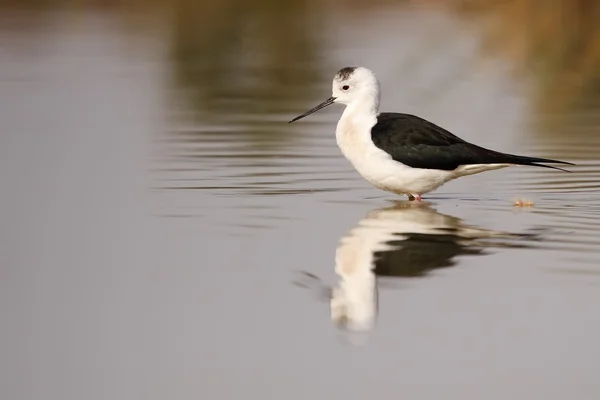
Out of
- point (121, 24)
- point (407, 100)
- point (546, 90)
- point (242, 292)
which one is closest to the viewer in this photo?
point (242, 292)

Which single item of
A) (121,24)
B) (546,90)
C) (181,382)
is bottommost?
(181,382)

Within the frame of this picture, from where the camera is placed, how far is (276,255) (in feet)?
24.5

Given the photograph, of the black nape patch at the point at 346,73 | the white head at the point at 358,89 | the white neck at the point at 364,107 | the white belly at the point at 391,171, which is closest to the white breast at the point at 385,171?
the white belly at the point at 391,171

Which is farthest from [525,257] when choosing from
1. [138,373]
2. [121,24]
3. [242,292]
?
[121,24]

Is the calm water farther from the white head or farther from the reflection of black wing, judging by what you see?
the white head

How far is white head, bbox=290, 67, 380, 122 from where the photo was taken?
9.84m

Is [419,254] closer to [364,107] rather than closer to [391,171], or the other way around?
[391,171]

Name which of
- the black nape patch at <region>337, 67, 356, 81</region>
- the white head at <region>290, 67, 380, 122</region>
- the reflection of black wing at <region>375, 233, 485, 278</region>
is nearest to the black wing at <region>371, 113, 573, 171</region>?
the white head at <region>290, 67, 380, 122</region>

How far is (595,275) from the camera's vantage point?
22.6 feet

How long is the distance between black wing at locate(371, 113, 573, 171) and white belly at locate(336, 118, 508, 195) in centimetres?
4

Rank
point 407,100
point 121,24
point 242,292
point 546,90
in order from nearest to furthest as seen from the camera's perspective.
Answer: point 242,292, point 546,90, point 407,100, point 121,24

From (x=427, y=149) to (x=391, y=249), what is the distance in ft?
5.99

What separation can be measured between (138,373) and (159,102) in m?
8.86

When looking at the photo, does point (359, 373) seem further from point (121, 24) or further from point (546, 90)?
point (121, 24)
